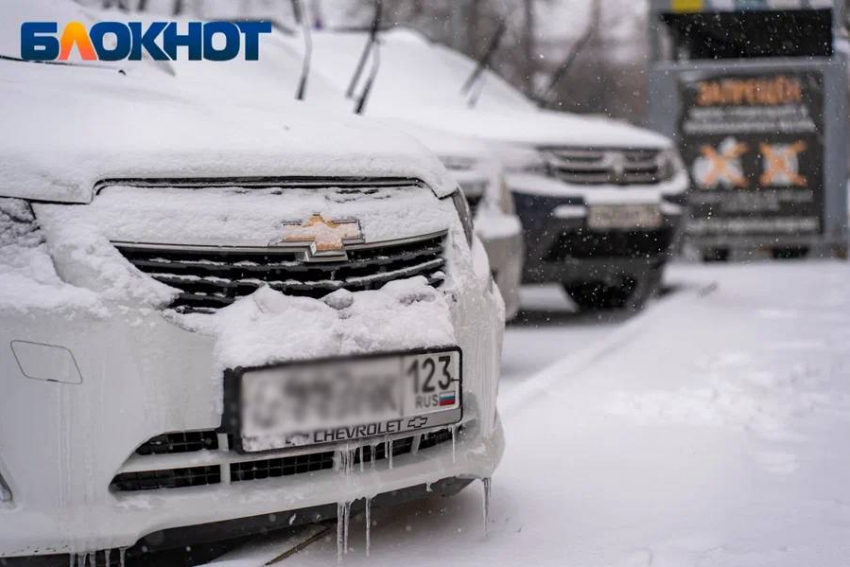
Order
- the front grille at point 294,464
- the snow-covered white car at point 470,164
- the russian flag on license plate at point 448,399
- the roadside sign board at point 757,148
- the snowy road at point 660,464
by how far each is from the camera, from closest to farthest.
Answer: the front grille at point 294,464 → the russian flag on license plate at point 448,399 → the snowy road at point 660,464 → the snow-covered white car at point 470,164 → the roadside sign board at point 757,148

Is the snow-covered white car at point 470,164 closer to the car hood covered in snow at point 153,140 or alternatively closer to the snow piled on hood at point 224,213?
the car hood covered in snow at point 153,140

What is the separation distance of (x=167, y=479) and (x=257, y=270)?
0.49 metres

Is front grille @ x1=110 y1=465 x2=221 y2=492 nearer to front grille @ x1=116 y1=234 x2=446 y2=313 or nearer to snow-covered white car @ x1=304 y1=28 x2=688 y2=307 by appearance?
front grille @ x1=116 y1=234 x2=446 y2=313

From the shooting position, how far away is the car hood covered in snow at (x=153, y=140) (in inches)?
97.6

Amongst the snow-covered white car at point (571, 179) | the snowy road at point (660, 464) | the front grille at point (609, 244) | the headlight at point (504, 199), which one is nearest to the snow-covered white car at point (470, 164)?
the headlight at point (504, 199)

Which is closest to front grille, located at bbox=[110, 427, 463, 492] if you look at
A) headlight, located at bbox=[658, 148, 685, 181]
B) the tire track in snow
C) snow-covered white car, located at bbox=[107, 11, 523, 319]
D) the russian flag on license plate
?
the russian flag on license plate

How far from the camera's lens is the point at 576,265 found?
746 centimetres

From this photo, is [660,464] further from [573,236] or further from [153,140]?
[573,236]

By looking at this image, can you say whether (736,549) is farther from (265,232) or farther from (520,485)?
(265,232)

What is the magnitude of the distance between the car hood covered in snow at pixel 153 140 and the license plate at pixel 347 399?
1.57ft

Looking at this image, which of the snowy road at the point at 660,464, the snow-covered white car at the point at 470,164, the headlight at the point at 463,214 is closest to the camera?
the snowy road at the point at 660,464

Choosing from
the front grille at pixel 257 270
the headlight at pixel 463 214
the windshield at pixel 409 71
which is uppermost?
the windshield at pixel 409 71

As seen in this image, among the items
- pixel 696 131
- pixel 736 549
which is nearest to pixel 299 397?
pixel 736 549

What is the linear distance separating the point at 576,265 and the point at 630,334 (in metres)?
0.86
